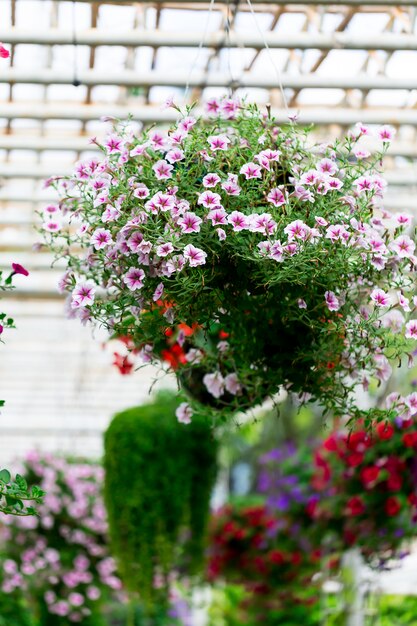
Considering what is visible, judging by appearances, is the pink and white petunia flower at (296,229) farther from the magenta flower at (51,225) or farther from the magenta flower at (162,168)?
the magenta flower at (51,225)

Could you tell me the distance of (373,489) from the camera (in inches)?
173

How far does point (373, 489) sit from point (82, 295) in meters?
2.66

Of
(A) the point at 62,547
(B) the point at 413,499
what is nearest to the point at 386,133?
(B) the point at 413,499

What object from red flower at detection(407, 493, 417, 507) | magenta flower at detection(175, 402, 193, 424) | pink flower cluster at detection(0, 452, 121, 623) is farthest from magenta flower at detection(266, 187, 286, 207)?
pink flower cluster at detection(0, 452, 121, 623)

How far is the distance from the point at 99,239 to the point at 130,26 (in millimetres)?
2355

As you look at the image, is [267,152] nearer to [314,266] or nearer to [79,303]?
[314,266]

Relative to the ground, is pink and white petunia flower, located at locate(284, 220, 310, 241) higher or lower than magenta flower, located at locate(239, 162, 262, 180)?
lower

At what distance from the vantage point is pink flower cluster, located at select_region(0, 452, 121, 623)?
6.69 m

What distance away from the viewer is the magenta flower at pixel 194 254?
1925 millimetres

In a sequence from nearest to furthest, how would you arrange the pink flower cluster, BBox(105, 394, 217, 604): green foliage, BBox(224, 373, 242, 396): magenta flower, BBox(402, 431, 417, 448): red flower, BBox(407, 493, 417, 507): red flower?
BBox(224, 373, 242, 396): magenta flower
BBox(402, 431, 417, 448): red flower
BBox(407, 493, 417, 507): red flower
BBox(105, 394, 217, 604): green foliage
the pink flower cluster

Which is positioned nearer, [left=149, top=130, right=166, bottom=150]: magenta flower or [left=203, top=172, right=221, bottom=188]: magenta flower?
[left=203, top=172, right=221, bottom=188]: magenta flower

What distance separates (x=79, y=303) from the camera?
2.00m

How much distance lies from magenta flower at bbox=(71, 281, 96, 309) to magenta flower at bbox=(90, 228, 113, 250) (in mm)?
77

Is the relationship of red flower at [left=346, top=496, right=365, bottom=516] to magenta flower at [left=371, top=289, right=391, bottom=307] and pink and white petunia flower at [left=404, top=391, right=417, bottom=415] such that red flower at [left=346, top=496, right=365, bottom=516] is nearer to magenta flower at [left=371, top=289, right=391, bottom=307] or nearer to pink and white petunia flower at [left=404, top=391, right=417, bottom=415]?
pink and white petunia flower at [left=404, top=391, right=417, bottom=415]
